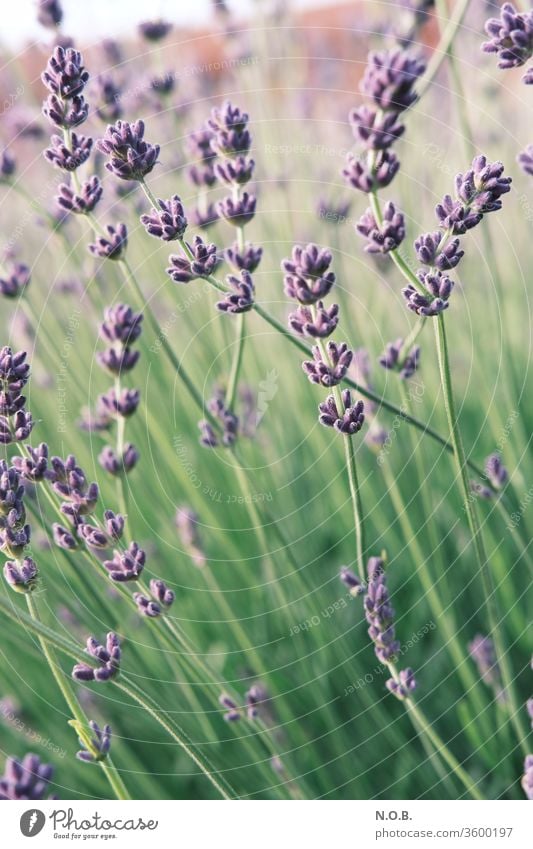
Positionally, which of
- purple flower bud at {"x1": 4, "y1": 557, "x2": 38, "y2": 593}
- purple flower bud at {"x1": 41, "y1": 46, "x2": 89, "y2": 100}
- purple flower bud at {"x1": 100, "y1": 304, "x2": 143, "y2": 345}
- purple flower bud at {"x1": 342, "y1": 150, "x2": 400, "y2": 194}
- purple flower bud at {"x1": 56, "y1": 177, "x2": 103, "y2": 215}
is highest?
purple flower bud at {"x1": 41, "y1": 46, "x2": 89, "y2": 100}

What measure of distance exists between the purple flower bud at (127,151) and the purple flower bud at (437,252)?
27cm

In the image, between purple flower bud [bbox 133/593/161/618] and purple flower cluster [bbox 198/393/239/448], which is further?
purple flower cluster [bbox 198/393/239/448]

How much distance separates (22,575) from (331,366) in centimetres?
35

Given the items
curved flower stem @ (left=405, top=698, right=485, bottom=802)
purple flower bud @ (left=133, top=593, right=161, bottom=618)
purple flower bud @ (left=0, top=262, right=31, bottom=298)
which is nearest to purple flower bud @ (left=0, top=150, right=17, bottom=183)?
purple flower bud @ (left=0, top=262, right=31, bottom=298)

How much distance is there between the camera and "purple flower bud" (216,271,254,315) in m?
0.74

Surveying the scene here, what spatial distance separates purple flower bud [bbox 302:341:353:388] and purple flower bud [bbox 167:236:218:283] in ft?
0.44

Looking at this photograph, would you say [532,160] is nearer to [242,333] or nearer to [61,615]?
[242,333]

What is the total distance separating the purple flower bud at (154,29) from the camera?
1303 mm

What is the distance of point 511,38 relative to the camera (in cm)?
75

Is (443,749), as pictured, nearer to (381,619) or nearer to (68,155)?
(381,619)

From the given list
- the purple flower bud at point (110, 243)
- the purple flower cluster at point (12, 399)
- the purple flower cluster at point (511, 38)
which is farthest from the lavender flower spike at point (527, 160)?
the purple flower cluster at point (12, 399)

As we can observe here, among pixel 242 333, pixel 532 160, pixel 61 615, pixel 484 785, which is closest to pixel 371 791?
pixel 484 785

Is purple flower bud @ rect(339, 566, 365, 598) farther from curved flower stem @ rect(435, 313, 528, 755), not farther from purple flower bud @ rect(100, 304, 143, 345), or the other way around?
purple flower bud @ rect(100, 304, 143, 345)
